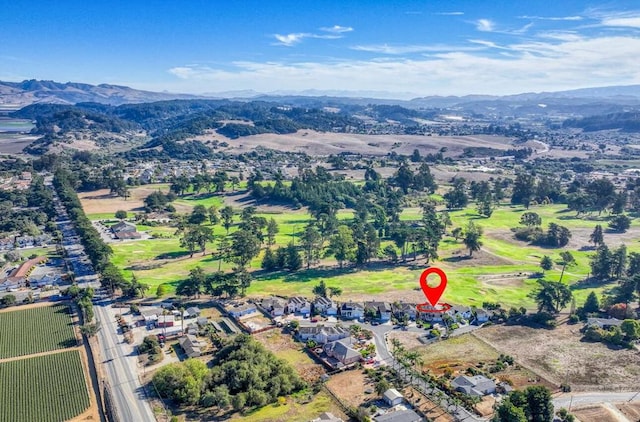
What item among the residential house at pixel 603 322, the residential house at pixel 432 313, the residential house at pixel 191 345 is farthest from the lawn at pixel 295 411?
the residential house at pixel 603 322

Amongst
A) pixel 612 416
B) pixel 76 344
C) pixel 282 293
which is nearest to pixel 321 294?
pixel 282 293

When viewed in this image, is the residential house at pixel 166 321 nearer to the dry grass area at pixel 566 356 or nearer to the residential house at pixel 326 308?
the residential house at pixel 326 308

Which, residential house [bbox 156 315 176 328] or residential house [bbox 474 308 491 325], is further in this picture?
residential house [bbox 474 308 491 325]

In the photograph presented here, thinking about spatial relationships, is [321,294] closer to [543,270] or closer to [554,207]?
[543,270]

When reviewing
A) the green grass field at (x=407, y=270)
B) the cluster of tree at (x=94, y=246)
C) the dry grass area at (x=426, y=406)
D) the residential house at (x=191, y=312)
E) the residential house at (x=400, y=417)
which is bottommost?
the green grass field at (x=407, y=270)

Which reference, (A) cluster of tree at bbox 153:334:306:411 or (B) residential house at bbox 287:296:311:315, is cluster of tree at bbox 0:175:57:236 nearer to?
(B) residential house at bbox 287:296:311:315

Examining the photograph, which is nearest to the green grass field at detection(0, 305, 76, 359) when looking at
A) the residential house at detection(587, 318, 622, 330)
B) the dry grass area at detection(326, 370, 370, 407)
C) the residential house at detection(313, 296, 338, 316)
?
the residential house at detection(313, 296, 338, 316)
